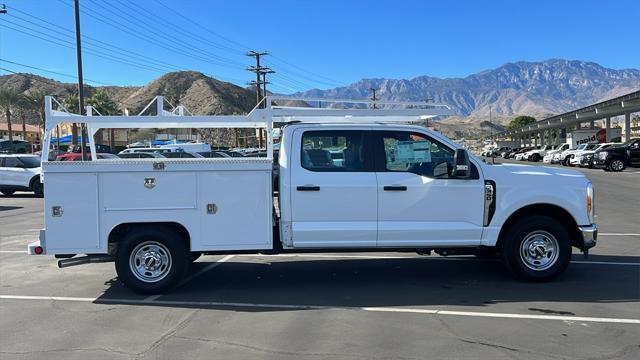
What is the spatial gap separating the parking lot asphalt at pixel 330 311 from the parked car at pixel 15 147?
6006 centimetres

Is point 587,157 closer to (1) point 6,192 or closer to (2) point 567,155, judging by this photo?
(2) point 567,155

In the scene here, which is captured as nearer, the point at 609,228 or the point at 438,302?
the point at 438,302

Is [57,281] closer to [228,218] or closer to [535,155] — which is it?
[228,218]

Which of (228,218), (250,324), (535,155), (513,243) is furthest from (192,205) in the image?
(535,155)

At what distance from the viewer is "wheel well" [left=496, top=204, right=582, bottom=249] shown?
7.11m

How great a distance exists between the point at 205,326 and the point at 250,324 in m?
0.45

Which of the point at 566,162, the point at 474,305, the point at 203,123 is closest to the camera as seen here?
the point at 474,305

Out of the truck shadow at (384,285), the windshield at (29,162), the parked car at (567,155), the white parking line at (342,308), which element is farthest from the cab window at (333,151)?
the parked car at (567,155)

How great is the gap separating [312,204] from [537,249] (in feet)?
9.53

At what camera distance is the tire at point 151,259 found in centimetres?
671

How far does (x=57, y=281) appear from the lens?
7844mm

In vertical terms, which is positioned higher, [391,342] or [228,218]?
[228,218]

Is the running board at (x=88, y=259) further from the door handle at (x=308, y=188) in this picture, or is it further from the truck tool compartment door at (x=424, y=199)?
the truck tool compartment door at (x=424, y=199)

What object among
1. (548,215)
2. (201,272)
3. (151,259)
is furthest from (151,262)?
(548,215)
